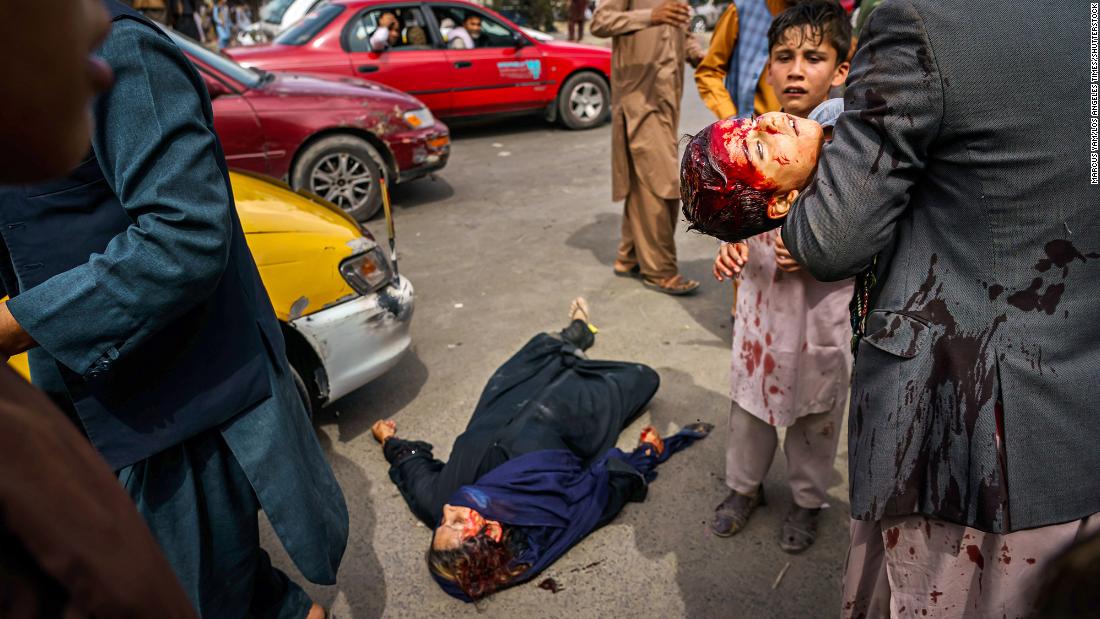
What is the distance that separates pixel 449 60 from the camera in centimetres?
922

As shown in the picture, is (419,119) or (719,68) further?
(419,119)

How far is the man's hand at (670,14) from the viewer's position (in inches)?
191

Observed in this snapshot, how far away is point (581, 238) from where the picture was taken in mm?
6555

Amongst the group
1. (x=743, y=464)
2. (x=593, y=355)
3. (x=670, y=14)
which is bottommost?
(x=593, y=355)

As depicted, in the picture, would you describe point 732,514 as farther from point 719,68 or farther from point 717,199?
point 719,68

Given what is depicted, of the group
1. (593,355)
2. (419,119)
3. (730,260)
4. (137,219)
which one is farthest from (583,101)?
(137,219)

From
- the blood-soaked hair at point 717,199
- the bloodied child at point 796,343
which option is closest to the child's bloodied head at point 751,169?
the blood-soaked hair at point 717,199

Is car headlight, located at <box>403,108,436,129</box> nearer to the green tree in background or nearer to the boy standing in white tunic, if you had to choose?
the boy standing in white tunic

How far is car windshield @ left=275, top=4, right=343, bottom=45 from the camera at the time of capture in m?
8.59

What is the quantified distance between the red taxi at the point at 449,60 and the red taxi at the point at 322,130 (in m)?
1.38

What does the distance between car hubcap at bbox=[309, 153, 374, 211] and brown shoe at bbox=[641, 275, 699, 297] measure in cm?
281

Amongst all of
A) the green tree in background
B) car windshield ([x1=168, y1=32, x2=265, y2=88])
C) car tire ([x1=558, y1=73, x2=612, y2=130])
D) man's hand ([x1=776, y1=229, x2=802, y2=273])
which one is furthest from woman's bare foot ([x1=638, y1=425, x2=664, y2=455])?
the green tree in background

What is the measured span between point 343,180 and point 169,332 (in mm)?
5226

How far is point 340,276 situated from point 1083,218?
2809 millimetres
